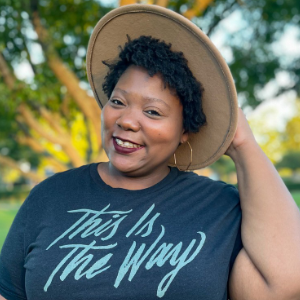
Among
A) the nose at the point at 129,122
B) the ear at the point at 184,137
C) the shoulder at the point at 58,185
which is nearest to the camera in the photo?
the nose at the point at 129,122

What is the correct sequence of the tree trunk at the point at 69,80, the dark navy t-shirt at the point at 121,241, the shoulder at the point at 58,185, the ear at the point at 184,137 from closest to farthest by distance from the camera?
1. the dark navy t-shirt at the point at 121,241
2. the shoulder at the point at 58,185
3. the ear at the point at 184,137
4. the tree trunk at the point at 69,80

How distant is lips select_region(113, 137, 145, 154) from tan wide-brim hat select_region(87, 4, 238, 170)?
0.36m

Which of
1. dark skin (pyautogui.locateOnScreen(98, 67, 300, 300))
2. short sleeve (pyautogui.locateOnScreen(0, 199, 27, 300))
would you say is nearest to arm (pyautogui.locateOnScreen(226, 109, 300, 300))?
dark skin (pyautogui.locateOnScreen(98, 67, 300, 300))

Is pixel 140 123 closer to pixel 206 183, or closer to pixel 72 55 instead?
pixel 206 183

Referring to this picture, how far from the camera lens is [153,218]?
181cm

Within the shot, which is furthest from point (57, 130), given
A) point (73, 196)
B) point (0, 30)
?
point (73, 196)

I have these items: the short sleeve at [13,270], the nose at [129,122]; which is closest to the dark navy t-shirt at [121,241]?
the short sleeve at [13,270]

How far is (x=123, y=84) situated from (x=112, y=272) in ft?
2.56

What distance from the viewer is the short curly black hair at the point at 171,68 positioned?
1890 mm

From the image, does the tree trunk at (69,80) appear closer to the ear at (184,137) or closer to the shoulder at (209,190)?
the ear at (184,137)

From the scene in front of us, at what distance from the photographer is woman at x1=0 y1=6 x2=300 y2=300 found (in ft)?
5.52

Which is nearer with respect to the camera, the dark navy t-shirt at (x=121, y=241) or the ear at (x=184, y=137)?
the dark navy t-shirt at (x=121, y=241)

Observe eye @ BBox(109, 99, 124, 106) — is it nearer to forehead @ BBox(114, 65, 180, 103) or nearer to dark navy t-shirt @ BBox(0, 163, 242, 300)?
forehead @ BBox(114, 65, 180, 103)

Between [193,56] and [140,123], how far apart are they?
369 mm
